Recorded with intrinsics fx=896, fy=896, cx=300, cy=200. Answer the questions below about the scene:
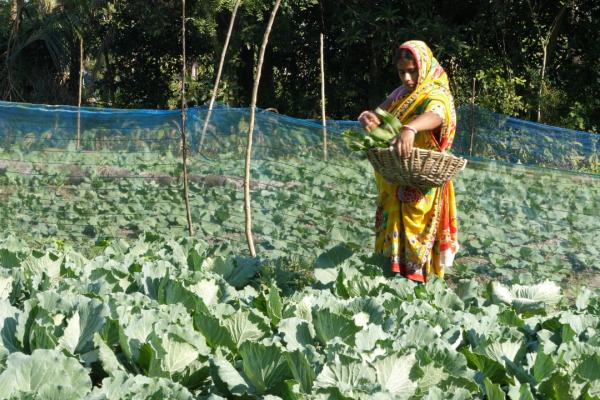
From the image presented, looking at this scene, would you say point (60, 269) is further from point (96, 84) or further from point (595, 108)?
point (96, 84)

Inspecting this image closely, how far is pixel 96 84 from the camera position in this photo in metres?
17.7

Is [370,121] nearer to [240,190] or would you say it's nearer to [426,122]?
[426,122]

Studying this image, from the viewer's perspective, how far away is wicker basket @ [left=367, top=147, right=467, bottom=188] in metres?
3.79

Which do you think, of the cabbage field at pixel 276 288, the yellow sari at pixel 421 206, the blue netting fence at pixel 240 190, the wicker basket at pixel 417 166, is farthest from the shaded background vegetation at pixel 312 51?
the wicker basket at pixel 417 166

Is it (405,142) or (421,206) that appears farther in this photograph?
(421,206)

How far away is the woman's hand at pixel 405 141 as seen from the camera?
3.77 m

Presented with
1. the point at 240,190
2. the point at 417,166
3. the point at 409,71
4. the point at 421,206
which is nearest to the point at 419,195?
the point at 421,206

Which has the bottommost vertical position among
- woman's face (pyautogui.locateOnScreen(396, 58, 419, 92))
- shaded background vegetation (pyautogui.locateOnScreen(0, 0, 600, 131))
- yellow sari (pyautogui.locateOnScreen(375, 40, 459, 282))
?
yellow sari (pyautogui.locateOnScreen(375, 40, 459, 282))

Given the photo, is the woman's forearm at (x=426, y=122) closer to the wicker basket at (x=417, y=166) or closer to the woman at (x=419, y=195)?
the woman at (x=419, y=195)

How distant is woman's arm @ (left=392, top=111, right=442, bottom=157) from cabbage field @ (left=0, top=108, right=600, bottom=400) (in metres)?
0.56

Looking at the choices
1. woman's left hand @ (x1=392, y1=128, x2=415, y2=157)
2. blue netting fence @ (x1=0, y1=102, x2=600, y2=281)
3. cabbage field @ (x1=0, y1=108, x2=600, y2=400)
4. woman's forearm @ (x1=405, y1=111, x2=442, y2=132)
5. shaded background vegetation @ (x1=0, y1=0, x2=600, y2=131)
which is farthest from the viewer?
shaded background vegetation @ (x1=0, y1=0, x2=600, y2=131)

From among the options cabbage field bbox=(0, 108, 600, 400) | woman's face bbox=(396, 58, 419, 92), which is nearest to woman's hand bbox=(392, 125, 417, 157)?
woman's face bbox=(396, 58, 419, 92)

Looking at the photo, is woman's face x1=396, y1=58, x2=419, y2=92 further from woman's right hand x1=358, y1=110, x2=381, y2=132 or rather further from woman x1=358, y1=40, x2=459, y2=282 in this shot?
woman's right hand x1=358, y1=110, x2=381, y2=132

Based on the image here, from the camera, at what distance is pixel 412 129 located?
3.83m
